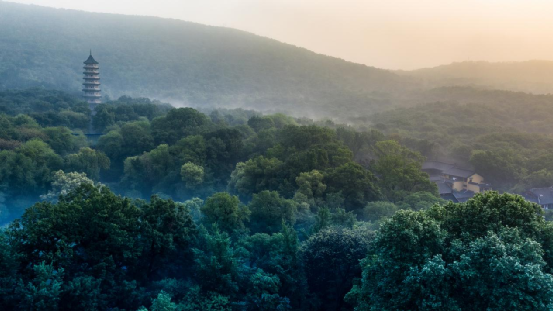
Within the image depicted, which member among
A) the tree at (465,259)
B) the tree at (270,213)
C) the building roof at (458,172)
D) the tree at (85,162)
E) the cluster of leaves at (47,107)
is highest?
the tree at (465,259)

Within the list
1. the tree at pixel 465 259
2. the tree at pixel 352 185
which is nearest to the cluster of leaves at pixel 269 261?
the tree at pixel 465 259

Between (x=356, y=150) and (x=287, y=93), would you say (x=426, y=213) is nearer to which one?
(x=356, y=150)

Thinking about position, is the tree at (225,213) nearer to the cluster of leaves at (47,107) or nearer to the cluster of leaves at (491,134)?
the cluster of leaves at (491,134)

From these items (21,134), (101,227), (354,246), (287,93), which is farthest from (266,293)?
(287,93)

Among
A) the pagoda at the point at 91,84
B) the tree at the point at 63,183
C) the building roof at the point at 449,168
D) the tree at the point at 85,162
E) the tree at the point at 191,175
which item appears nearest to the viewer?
the tree at the point at 63,183

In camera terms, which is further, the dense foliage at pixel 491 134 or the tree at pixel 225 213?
the dense foliage at pixel 491 134

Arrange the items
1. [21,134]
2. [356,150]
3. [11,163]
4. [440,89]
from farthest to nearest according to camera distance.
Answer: [440,89]
[356,150]
[21,134]
[11,163]

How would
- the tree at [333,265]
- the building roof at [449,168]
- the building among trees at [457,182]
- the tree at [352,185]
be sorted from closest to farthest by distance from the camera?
1. the tree at [333,265]
2. the tree at [352,185]
3. the building among trees at [457,182]
4. the building roof at [449,168]

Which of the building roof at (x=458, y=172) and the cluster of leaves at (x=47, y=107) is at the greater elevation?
the building roof at (x=458, y=172)
